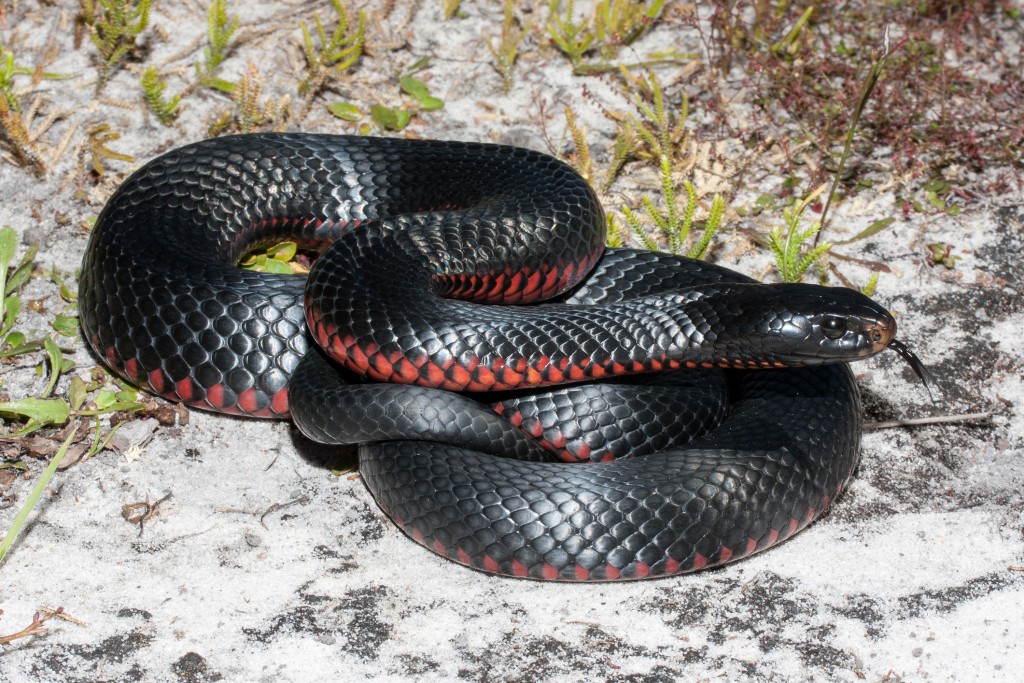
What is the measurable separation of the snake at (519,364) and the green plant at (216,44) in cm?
148

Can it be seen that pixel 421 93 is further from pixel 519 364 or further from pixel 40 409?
pixel 40 409

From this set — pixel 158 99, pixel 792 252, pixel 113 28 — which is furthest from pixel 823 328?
pixel 113 28

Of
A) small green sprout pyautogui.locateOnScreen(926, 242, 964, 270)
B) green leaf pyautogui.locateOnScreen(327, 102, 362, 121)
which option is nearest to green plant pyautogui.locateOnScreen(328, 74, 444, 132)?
green leaf pyautogui.locateOnScreen(327, 102, 362, 121)

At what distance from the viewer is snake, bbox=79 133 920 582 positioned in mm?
3773

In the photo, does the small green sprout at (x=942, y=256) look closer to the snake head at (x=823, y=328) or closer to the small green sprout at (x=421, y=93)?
the snake head at (x=823, y=328)

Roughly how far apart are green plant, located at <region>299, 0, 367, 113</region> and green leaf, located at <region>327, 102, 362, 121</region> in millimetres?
170

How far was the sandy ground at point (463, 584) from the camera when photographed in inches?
139

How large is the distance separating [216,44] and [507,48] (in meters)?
1.91

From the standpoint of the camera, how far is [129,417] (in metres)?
4.59

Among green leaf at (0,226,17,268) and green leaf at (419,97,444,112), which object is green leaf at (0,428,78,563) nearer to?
green leaf at (0,226,17,268)

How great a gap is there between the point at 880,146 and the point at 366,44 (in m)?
3.53

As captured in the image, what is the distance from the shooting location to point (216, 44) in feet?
21.5

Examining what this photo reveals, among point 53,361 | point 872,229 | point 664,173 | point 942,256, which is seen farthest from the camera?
point 872,229

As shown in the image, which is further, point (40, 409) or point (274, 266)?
point (274, 266)
